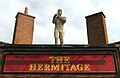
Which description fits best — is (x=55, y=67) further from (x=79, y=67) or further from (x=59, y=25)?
(x=59, y=25)

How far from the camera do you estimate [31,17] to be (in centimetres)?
2061

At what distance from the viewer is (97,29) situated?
1898 cm

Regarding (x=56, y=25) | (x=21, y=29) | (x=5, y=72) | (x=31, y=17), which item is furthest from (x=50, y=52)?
(x=31, y=17)

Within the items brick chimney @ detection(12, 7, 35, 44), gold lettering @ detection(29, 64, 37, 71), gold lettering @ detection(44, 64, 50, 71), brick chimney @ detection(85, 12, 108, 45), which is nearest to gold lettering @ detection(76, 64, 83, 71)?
gold lettering @ detection(44, 64, 50, 71)

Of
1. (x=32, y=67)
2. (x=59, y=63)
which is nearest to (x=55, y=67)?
(x=59, y=63)

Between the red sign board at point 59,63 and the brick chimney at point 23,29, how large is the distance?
Result: 17.9ft

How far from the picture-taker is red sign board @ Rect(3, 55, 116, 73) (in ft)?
42.1

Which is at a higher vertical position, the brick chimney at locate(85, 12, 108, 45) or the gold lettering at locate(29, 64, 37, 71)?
the brick chimney at locate(85, 12, 108, 45)

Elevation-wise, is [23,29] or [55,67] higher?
[23,29]

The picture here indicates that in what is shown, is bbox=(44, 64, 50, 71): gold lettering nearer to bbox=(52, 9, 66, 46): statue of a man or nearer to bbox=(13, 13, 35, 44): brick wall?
bbox=(52, 9, 66, 46): statue of a man

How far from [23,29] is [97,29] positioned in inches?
267

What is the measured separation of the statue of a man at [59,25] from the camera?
46.7ft

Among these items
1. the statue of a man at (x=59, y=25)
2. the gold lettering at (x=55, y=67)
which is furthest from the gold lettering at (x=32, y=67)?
the statue of a man at (x=59, y=25)

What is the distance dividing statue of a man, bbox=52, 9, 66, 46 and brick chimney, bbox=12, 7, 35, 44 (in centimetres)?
510
